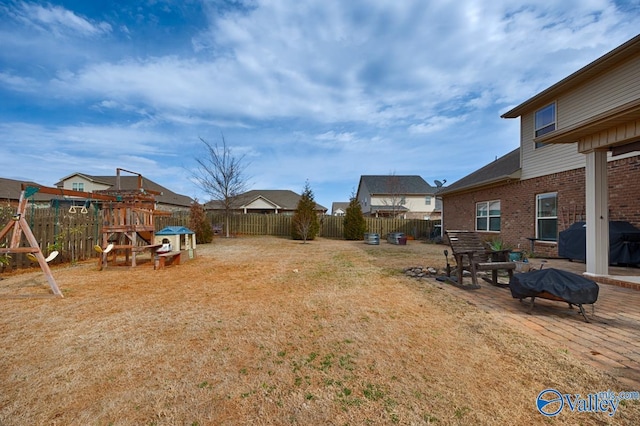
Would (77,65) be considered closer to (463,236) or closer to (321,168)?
(463,236)

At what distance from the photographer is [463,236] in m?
5.68

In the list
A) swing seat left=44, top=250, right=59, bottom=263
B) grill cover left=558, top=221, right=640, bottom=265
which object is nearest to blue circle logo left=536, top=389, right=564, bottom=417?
swing seat left=44, top=250, right=59, bottom=263

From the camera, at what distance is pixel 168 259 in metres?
8.32

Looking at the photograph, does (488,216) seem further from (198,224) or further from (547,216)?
(198,224)

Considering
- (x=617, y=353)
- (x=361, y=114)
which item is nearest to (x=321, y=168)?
(x=361, y=114)

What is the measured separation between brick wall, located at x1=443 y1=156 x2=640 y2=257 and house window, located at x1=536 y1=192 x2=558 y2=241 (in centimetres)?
15

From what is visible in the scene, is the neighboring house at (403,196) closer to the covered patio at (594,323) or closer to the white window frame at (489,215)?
the white window frame at (489,215)

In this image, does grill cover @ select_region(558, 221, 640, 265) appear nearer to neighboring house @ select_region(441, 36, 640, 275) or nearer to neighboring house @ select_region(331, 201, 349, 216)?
neighboring house @ select_region(441, 36, 640, 275)

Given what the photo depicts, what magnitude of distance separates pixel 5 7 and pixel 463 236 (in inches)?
433

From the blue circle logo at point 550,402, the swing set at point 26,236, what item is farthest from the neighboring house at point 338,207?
the blue circle logo at point 550,402

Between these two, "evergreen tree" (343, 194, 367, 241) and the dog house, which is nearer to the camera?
the dog house

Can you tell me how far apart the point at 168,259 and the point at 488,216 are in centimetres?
1341

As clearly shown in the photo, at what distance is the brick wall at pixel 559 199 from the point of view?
7.27 m

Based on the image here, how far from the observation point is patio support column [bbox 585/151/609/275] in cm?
534
